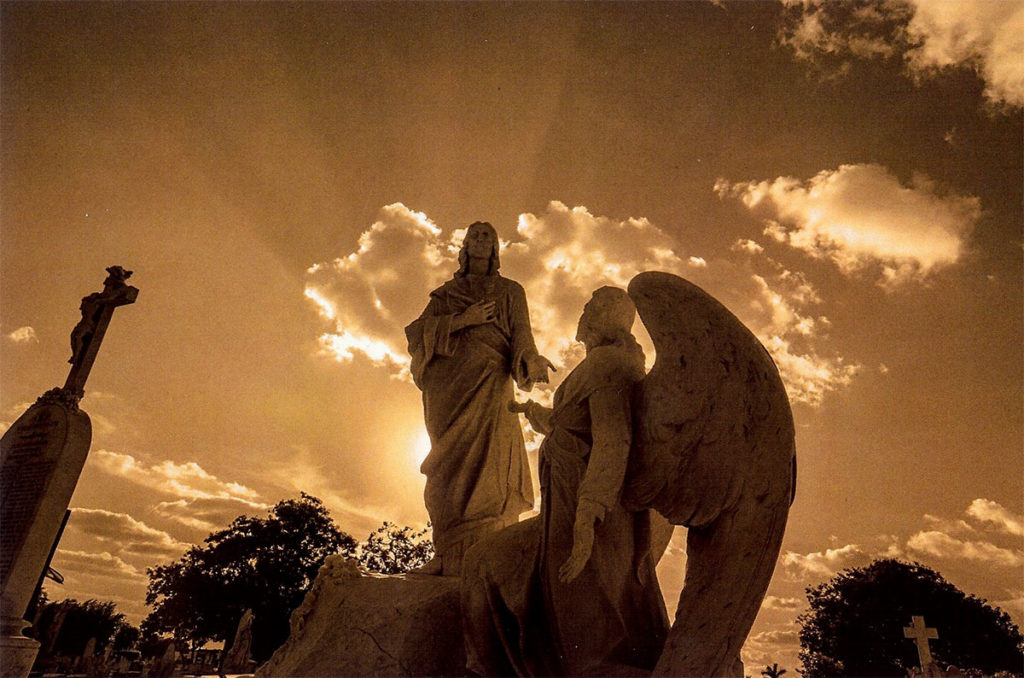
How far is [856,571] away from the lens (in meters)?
24.2

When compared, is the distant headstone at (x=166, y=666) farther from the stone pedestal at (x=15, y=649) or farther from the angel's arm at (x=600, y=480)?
the angel's arm at (x=600, y=480)

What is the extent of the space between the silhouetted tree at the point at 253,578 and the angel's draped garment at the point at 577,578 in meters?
17.6

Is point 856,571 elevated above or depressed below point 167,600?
above

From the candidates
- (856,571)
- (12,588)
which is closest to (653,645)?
(12,588)

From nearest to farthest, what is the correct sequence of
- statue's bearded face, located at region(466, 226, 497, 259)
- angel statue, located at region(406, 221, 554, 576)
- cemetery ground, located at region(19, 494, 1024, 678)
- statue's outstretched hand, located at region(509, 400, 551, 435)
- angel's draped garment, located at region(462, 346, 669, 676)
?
→ 1. angel's draped garment, located at region(462, 346, 669, 676)
2. statue's outstretched hand, located at region(509, 400, 551, 435)
3. angel statue, located at region(406, 221, 554, 576)
4. statue's bearded face, located at region(466, 226, 497, 259)
5. cemetery ground, located at region(19, 494, 1024, 678)

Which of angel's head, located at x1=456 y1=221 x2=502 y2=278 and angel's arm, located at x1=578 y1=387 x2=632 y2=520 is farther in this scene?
angel's head, located at x1=456 y1=221 x2=502 y2=278

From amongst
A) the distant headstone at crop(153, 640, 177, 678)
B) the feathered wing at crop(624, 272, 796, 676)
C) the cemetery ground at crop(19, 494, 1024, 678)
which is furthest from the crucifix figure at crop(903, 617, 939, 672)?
the distant headstone at crop(153, 640, 177, 678)

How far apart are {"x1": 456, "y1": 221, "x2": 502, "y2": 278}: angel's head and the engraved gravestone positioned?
728cm

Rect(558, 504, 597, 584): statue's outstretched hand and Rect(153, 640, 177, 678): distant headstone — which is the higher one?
Rect(558, 504, 597, 584): statue's outstretched hand

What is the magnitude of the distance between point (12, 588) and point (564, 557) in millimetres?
8927

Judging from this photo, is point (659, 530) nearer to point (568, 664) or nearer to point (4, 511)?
point (568, 664)

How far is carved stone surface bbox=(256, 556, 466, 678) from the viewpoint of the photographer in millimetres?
3676

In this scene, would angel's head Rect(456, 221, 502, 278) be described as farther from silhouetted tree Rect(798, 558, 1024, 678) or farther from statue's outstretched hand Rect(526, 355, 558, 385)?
silhouetted tree Rect(798, 558, 1024, 678)

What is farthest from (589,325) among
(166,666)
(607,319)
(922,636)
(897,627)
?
(897,627)
